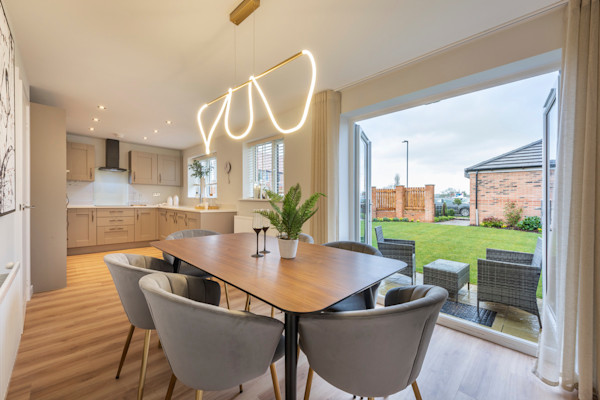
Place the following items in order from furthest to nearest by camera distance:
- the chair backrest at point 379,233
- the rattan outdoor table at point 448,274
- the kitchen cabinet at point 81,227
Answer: the kitchen cabinet at point 81,227 → the chair backrest at point 379,233 → the rattan outdoor table at point 448,274

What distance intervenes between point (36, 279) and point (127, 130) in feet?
10.0

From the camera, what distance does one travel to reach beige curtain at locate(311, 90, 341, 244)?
120 inches

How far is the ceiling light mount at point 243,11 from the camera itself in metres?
1.70

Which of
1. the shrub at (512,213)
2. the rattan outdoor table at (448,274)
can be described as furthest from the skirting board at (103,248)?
the shrub at (512,213)

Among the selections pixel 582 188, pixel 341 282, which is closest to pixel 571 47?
pixel 582 188

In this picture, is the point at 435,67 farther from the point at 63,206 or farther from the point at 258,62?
the point at 63,206

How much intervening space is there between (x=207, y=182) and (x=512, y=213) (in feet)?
18.8

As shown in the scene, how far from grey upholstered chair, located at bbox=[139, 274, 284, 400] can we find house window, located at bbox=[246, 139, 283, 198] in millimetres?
3341

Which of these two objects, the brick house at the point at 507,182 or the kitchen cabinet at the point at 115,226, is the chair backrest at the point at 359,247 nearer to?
the brick house at the point at 507,182

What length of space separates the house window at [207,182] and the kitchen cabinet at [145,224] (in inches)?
40.8

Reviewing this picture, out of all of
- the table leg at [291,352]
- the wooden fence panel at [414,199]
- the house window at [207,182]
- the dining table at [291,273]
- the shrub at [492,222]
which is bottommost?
the table leg at [291,352]

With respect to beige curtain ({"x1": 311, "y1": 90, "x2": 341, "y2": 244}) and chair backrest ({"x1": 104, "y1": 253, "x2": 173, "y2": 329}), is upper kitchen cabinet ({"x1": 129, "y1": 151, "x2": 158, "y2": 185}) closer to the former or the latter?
beige curtain ({"x1": 311, "y1": 90, "x2": 341, "y2": 244})

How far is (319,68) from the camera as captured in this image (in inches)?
102

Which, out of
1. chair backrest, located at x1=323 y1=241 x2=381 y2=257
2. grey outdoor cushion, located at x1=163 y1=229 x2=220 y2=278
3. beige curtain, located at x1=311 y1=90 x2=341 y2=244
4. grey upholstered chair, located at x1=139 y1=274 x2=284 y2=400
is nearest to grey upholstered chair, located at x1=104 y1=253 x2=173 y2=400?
grey upholstered chair, located at x1=139 y1=274 x2=284 y2=400
